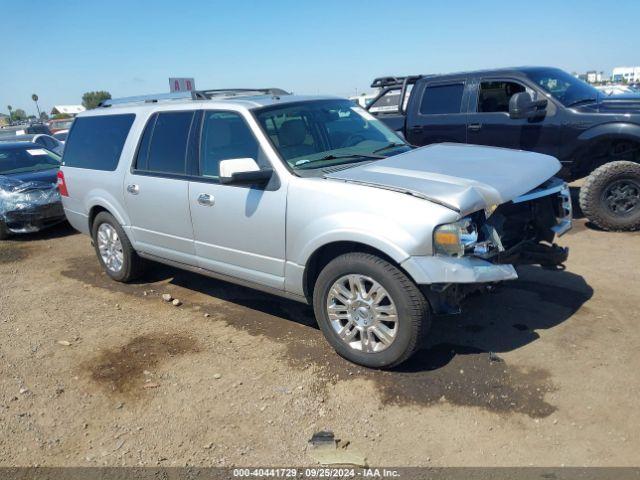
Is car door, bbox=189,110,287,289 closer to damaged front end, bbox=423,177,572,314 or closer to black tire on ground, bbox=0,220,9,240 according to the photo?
damaged front end, bbox=423,177,572,314

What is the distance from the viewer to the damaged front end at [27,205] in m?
8.17

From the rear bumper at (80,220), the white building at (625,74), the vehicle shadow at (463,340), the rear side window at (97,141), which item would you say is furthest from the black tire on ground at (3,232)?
the white building at (625,74)

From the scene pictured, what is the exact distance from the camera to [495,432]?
2.96 m

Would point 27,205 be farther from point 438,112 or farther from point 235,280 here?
point 438,112

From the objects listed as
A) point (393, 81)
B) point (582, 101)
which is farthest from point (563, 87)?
point (393, 81)

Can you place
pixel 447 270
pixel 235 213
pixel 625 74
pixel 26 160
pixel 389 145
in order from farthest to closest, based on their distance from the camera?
1. pixel 625 74
2. pixel 26 160
3. pixel 389 145
4. pixel 235 213
5. pixel 447 270

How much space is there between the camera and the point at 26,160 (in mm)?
9328

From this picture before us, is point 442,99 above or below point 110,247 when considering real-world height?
above

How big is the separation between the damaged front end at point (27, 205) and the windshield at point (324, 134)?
5.57 metres

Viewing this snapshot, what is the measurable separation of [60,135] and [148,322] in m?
21.8

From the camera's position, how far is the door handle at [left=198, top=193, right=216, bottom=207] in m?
4.33

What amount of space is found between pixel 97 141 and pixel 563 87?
19.4ft

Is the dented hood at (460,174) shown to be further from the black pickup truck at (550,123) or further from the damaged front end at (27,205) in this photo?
the damaged front end at (27,205)

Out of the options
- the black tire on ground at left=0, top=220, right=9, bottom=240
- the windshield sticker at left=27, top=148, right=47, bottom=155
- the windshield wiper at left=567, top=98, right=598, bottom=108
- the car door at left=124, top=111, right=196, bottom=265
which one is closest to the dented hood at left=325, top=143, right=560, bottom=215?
the car door at left=124, top=111, right=196, bottom=265
